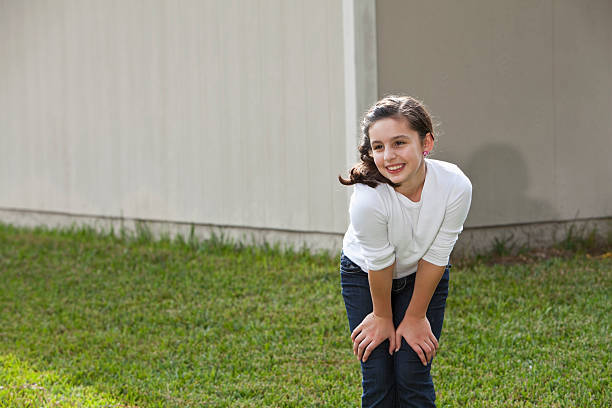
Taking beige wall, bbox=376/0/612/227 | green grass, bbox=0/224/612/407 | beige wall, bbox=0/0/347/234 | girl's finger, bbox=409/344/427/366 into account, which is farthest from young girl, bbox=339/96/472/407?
beige wall, bbox=0/0/347/234

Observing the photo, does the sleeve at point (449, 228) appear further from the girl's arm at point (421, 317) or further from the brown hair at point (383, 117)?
the brown hair at point (383, 117)

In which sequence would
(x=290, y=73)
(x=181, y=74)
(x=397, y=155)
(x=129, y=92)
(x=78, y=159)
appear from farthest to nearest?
(x=78, y=159) < (x=129, y=92) < (x=181, y=74) < (x=290, y=73) < (x=397, y=155)

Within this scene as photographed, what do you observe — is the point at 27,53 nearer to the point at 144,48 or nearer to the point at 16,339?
the point at 144,48

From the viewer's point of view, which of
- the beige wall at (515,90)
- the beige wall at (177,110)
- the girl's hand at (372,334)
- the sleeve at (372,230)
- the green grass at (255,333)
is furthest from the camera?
the beige wall at (177,110)

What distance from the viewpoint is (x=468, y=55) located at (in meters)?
6.68

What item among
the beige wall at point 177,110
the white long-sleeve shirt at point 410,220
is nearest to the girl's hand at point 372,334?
the white long-sleeve shirt at point 410,220

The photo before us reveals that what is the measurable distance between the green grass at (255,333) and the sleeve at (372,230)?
52.9 inches

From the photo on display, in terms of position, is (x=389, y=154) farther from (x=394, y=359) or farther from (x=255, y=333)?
(x=255, y=333)

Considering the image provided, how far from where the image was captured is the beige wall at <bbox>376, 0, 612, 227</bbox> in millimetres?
6570

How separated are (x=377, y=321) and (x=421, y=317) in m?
0.17

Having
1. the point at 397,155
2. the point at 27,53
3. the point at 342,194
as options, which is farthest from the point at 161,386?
the point at 27,53

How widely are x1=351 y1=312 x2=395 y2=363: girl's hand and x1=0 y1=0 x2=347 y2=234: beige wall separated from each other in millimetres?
3982

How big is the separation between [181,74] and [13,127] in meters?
3.60

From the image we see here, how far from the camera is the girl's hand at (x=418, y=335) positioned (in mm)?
2916
